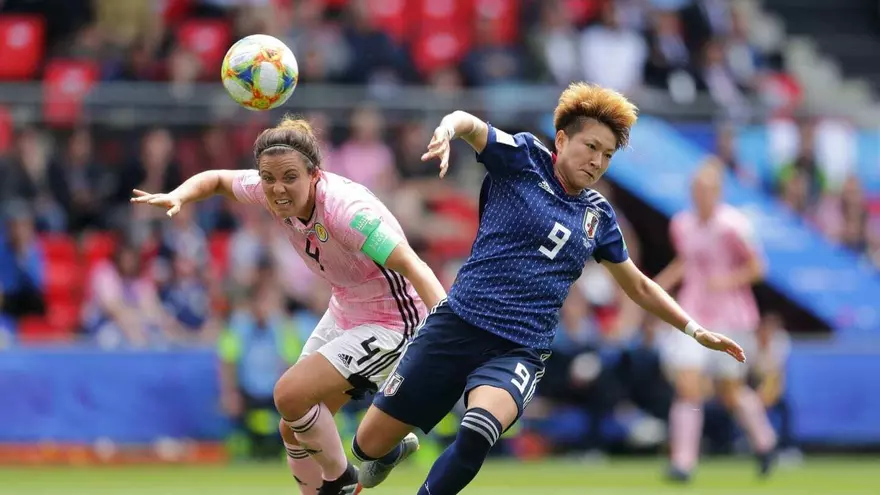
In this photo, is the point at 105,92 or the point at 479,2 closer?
the point at 105,92

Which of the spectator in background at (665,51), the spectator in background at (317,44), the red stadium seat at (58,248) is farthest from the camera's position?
the spectator in background at (665,51)

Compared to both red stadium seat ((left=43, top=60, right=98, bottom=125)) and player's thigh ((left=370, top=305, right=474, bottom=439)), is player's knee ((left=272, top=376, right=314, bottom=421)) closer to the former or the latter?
player's thigh ((left=370, top=305, right=474, bottom=439))

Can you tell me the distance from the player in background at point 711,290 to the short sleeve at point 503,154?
5.56 metres

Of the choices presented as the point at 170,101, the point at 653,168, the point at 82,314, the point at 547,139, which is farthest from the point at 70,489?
the point at 653,168

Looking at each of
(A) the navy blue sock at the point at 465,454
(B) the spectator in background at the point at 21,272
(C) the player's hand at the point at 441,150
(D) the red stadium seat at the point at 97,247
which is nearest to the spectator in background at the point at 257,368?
(D) the red stadium seat at the point at 97,247

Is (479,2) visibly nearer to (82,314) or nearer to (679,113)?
(679,113)

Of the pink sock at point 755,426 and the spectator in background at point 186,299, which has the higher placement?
the pink sock at point 755,426

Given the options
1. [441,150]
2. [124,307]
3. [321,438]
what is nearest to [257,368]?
[124,307]

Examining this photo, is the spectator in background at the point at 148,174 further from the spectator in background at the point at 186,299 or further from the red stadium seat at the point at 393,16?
the red stadium seat at the point at 393,16

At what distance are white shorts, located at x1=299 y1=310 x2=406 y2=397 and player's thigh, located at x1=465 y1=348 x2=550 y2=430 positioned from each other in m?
1.00

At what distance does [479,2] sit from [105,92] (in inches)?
213

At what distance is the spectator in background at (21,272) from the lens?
49.7 ft

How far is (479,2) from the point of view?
62.7 ft

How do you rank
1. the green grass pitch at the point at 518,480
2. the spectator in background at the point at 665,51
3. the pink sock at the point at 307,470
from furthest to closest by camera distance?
the spectator in background at the point at 665,51, the green grass pitch at the point at 518,480, the pink sock at the point at 307,470
